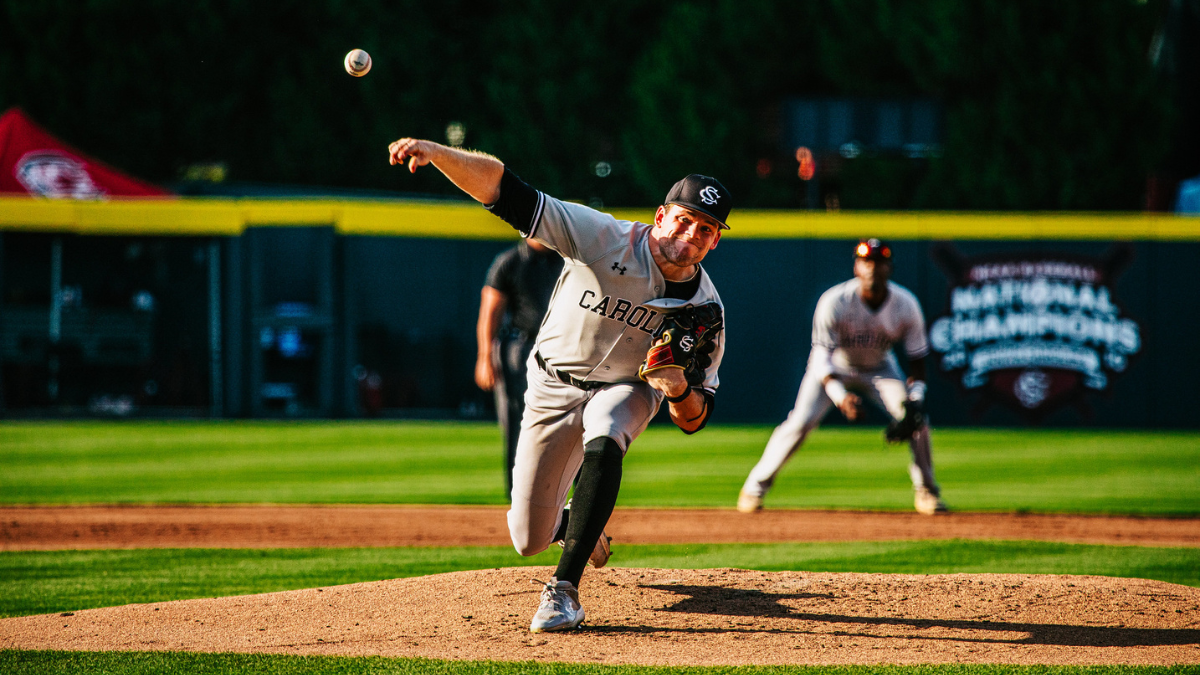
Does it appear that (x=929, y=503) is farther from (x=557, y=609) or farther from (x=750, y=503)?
(x=557, y=609)

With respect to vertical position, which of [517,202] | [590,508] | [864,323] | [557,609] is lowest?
[557,609]

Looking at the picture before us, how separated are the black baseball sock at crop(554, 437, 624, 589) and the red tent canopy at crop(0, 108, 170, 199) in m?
14.0

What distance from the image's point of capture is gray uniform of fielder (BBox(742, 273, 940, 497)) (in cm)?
816

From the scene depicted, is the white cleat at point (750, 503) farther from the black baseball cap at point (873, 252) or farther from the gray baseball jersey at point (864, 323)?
the black baseball cap at point (873, 252)

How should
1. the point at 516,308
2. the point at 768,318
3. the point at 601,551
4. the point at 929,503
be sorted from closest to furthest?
the point at 601,551, the point at 516,308, the point at 929,503, the point at 768,318

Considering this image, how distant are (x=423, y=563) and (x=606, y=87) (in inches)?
993

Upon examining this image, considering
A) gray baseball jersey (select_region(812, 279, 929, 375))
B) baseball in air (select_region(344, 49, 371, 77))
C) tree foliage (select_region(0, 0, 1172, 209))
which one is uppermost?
tree foliage (select_region(0, 0, 1172, 209))

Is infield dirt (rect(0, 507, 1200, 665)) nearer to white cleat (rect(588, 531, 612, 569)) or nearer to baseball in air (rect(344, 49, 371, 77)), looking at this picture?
white cleat (rect(588, 531, 612, 569))

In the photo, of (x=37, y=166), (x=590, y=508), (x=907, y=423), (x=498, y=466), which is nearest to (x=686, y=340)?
(x=590, y=508)

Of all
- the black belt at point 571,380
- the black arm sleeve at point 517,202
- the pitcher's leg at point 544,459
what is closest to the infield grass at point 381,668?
the pitcher's leg at point 544,459

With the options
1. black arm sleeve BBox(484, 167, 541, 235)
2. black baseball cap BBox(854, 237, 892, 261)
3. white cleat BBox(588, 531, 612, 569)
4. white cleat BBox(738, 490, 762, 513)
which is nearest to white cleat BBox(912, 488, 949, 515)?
white cleat BBox(738, 490, 762, 513)

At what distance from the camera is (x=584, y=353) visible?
446cm

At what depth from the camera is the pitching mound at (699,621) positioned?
4.01 metres

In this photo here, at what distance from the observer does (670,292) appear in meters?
4.39
